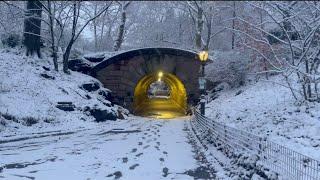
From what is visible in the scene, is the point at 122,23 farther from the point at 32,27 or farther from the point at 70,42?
the point at 32,27

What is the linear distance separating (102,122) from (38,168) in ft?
53.8

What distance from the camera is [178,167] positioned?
539 inches

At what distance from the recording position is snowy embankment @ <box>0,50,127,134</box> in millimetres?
24484

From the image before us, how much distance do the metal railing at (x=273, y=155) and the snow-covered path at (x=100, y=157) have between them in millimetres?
1214

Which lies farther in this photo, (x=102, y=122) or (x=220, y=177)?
(x=102, y=122)

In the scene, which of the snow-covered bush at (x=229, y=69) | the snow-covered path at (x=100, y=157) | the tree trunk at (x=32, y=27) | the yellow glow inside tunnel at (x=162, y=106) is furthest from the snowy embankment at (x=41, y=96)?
the yellow glow inside tunnel at (x=162, y=106)

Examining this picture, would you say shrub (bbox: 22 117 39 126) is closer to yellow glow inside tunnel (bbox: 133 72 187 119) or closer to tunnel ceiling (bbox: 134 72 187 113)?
yellow glow inside tunnel (bbox: 133 72 187 119)

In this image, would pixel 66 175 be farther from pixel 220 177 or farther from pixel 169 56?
pixel 169 56

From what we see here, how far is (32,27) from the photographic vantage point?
3516 cm

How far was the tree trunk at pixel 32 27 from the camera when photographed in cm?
3447

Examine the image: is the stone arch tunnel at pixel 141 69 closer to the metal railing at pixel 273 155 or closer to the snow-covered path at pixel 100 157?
the snow-covered path at pixel 100 157

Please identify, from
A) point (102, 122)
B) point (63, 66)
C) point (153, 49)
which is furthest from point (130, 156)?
point (153, 49)

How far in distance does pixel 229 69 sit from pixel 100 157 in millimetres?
23442

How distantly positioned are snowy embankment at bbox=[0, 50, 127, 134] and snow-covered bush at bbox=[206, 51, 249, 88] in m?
7.85
